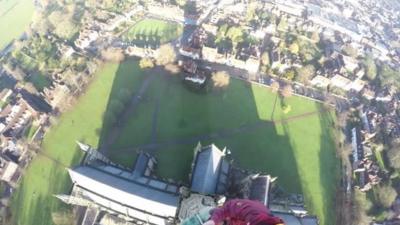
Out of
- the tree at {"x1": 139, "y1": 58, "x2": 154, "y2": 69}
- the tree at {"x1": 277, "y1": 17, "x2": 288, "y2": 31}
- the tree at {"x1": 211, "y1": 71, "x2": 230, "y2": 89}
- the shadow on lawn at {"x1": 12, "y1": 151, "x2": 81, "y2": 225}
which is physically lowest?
the shadow on lawn at {"x1": 12, "y1": 151, "x2": 81, "y2": 225}

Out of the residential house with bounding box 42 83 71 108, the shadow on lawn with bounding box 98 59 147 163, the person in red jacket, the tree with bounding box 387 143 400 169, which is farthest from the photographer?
the residential house with bounding box 42 83 71 108

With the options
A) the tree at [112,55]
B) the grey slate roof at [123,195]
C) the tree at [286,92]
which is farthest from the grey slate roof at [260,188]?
the tree at [112,55]

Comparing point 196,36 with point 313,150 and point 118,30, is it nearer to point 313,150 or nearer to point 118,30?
point 118,30

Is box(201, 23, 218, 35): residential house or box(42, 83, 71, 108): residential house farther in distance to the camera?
box(201, 23, 218, 35): residential house

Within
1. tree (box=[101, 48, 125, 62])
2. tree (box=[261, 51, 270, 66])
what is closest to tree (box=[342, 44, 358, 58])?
tree (box=[261, 51, 270, 66])

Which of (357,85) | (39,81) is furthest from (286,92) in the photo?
(39,81)

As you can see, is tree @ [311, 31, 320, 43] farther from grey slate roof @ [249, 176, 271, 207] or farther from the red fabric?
the red fabric
